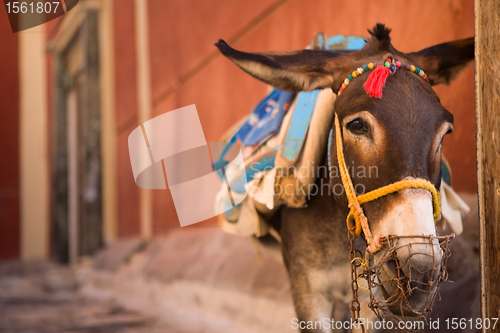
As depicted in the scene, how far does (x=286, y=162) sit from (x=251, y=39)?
2801 millimetres

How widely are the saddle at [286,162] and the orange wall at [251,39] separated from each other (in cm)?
53

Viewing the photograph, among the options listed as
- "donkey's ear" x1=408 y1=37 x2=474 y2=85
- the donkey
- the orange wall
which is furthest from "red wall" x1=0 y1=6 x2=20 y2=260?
"donkey's ear" x1=408 y1=37 x2=474 y2=85

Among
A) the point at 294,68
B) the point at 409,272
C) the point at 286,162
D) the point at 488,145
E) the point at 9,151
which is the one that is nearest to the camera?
the point at 409,272

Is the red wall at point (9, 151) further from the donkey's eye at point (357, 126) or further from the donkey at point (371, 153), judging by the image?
the donkey's eye at point (357, 126)

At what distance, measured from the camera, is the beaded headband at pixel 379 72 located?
61.6 inches

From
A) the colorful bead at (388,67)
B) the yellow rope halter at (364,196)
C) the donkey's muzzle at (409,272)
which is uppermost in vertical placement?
the colorful bead at (388,67)

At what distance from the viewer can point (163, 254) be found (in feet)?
20.0

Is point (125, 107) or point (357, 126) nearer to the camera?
point (357, 126)

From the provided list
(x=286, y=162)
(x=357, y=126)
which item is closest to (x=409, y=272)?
(x=357, y=126)

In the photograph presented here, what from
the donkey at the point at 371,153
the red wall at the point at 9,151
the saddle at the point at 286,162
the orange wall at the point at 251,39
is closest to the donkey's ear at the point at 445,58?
the donkey at the point at 371,153

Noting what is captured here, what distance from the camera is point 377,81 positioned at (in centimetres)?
157

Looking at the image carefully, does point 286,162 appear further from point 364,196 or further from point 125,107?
point 125,107

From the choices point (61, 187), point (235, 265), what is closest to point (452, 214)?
point (235, 265)

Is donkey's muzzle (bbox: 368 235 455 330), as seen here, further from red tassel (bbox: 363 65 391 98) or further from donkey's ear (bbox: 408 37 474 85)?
donkey's ear (bbox: 408 37 474 85)
